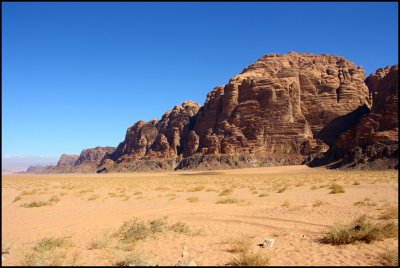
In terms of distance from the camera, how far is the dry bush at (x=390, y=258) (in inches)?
293

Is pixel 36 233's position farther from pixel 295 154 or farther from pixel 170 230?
pixel 295 154

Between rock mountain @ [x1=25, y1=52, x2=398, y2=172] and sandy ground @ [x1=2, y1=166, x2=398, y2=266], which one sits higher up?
rock mountain @ [x1=25, y1=52, x2=398, y2=172]

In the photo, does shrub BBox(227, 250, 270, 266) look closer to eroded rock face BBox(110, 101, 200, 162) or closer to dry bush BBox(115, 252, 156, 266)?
dry bush BBox(115, 252, 156, 266)

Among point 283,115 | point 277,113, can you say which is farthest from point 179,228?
point 277,113

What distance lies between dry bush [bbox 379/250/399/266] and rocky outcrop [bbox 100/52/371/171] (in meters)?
95.0

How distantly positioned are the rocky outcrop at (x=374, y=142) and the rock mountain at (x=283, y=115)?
45cm

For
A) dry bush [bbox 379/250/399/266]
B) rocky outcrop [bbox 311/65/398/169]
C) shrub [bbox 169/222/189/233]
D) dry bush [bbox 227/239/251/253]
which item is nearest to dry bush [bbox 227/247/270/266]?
dry bush [bbox 227/239/251/253]

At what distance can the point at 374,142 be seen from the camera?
240 ft

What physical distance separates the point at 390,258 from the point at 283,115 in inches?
4083

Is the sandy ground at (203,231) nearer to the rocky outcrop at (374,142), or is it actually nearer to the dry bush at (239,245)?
the dry bush at (239,245)

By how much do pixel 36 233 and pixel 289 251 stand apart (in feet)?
26.9

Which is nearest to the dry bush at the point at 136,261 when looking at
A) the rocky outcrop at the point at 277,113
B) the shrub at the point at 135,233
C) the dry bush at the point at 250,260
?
the dry bush at the point at 250,260

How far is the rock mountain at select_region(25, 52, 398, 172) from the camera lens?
103 meters

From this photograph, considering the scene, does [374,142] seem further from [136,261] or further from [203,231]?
[136,261]
